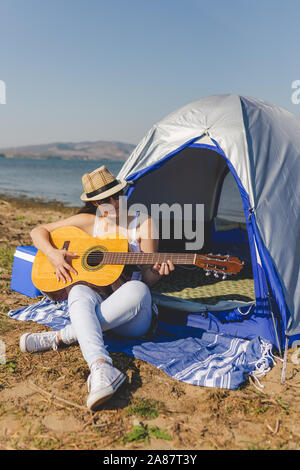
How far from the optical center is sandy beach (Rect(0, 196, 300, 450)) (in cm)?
238

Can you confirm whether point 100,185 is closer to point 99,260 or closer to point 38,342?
point 99,260

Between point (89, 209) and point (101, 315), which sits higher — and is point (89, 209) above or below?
above

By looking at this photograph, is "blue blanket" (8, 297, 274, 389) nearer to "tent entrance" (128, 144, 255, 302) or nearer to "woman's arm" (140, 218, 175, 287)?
"woman's arm" (140, 218, 175, 287)

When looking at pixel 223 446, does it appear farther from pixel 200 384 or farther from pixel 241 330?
pixel 241 330

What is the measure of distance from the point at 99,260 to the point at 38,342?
34.5 inches

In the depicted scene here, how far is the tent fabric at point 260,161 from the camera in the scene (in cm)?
361

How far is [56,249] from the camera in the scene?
3645mm

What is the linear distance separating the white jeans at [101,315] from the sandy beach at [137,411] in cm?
28

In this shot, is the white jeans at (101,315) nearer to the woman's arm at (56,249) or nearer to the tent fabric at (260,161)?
the woman's arm at (56,249)

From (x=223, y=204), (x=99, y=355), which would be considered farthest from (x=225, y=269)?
(x=223, y=204)

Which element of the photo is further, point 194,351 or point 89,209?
point 89,209
